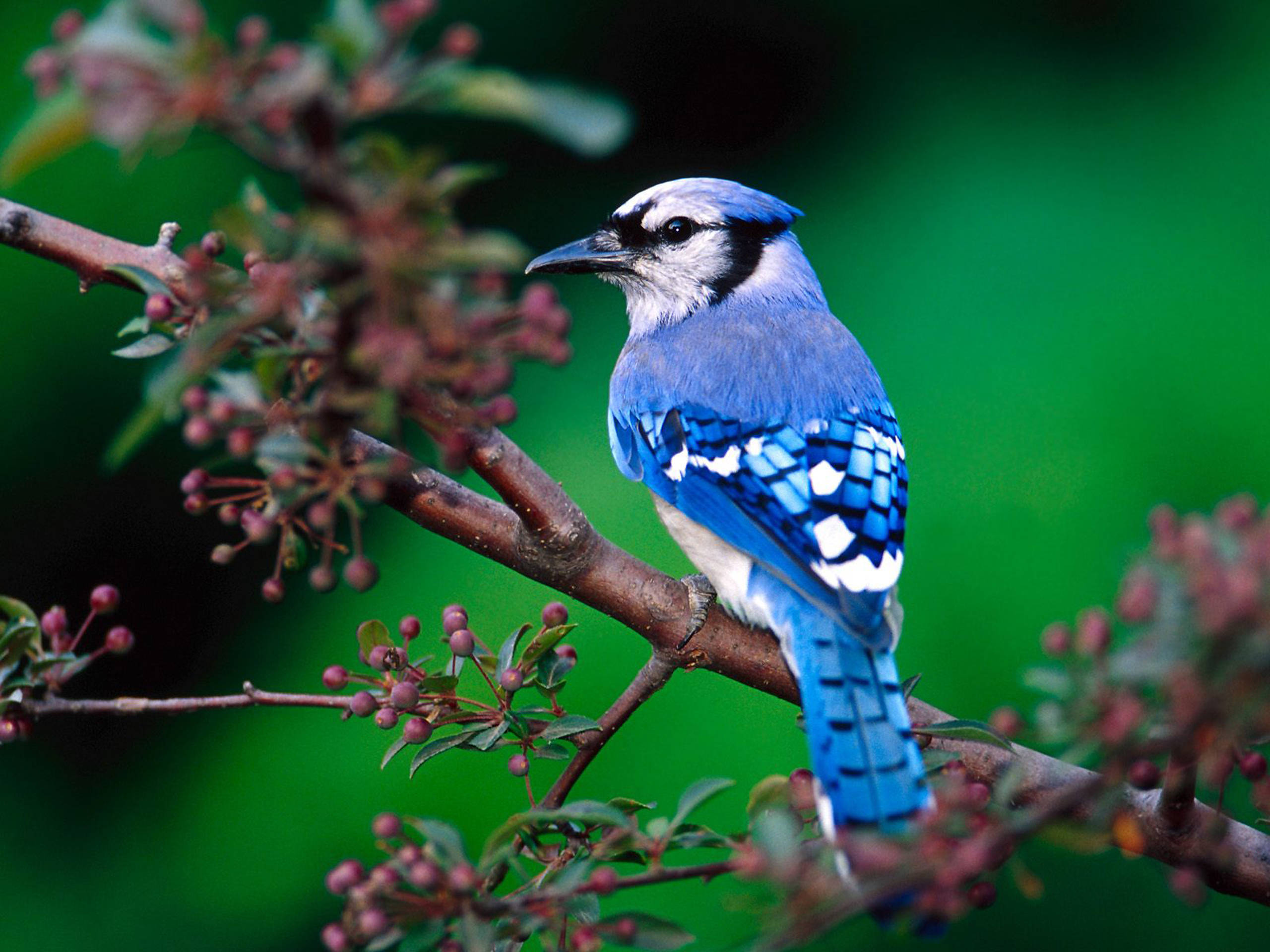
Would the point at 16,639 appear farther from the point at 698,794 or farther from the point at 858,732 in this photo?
the point at 858,732

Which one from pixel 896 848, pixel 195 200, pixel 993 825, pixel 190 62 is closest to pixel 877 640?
pixel 993 825

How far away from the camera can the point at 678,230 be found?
1.84 m

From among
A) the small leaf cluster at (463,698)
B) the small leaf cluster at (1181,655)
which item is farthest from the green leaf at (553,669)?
the small leaf cluster at (1181,655)

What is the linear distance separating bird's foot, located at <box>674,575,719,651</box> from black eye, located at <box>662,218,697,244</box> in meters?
0.60

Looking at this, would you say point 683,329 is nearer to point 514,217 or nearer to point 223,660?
point 514,217

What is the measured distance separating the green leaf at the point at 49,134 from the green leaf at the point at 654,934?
54 cm

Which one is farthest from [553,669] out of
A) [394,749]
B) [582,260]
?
[582,260]

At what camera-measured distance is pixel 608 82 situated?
238cm

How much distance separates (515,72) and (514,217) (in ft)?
0.85

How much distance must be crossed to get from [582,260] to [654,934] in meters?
1.13

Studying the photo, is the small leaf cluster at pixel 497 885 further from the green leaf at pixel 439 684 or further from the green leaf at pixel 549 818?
the green leaf at pixel 439 684

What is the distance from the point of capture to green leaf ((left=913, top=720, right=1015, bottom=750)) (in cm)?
98

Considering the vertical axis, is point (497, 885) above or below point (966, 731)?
below

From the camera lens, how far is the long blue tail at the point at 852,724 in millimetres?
1009
